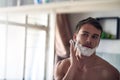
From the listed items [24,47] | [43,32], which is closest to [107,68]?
[43,32]

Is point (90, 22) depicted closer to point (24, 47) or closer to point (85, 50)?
point (85, 50)

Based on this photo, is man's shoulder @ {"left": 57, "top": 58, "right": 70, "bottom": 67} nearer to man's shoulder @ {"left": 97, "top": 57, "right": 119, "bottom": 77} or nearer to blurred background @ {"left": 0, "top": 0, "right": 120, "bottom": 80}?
blurred background @ {"left": 0, "top": 0, "right": 120, "bottom": 80}

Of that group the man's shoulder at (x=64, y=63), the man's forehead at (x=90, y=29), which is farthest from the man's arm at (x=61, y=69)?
the man's forehead at (x=90, y=29)

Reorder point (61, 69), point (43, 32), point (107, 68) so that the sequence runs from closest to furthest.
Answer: point (107, 68), point (61, 69), point (43, 32)

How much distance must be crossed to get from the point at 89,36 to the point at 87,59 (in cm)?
12

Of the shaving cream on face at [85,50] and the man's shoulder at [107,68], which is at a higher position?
the shaving cream on face at [85,50]

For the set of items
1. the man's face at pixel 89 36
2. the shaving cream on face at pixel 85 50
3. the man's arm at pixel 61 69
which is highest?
the man's face at pixel 89 36

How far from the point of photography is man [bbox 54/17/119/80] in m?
1.18

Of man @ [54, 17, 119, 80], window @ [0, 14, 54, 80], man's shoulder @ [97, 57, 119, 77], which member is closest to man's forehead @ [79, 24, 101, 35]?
man @ [54, 17, 119, 80]

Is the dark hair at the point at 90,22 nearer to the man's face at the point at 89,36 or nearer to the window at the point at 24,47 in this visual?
the man's face at the point at 89,36

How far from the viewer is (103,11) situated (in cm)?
124

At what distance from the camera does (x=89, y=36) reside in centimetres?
120

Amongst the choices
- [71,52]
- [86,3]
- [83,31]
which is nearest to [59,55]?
[71,52]

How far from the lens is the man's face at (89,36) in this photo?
46.8 inches
